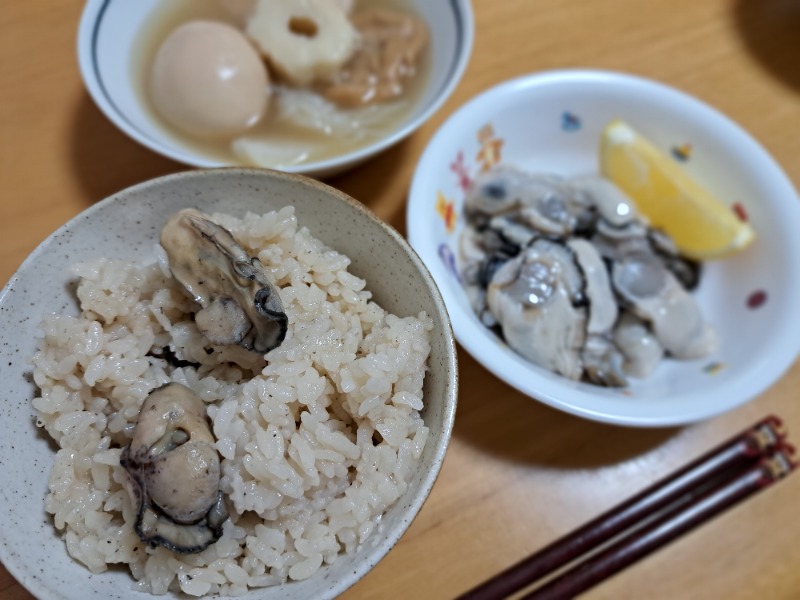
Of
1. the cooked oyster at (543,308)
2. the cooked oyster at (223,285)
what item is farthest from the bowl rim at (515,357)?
the cooked oyster at (223,285)

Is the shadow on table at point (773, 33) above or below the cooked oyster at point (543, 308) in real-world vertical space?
above

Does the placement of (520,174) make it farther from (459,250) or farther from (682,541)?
(682,541)

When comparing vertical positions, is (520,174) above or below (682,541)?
above

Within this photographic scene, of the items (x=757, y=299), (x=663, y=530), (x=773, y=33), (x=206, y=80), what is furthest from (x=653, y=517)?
(x=773, y=33)

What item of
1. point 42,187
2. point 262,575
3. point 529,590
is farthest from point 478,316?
point 42,187

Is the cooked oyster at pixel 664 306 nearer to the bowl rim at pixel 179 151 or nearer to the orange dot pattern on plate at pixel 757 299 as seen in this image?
the orange dot pattern on plate at pixel 757 299

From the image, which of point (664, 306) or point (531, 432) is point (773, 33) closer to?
point (664, 306)
